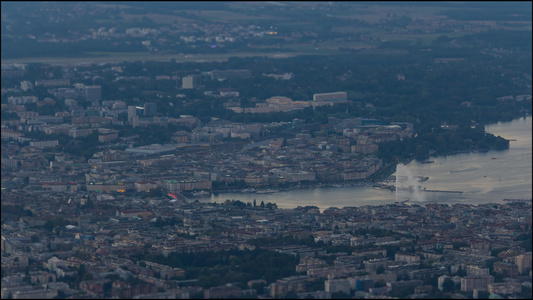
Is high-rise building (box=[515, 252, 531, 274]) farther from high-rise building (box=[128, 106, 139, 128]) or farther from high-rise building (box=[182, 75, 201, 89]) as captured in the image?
high-rise building (box=[182, 75, 201, 89])

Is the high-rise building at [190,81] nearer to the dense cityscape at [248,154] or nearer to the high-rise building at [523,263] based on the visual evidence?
the dense cityscape at [248,154]

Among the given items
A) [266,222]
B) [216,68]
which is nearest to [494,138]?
[266,222]

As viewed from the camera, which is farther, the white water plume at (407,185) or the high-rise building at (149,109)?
the high-rise building at (149,109)

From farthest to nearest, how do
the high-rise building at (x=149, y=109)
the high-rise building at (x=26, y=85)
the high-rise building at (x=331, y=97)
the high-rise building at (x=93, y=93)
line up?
the high-rise building at (x=26, y=85) → the high-rise building at (x=93, y=93) → the high-rise building at (x=331, y=97) → the high-rise building at (x=149, y=109)

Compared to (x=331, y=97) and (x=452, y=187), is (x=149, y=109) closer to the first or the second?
(x=331, y=97)

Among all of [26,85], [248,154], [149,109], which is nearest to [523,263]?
[248,154]

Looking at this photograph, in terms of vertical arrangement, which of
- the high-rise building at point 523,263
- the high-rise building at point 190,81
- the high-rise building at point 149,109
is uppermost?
the high-rise building at point 523,263

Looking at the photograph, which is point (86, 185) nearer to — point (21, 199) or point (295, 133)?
point (21, 199)

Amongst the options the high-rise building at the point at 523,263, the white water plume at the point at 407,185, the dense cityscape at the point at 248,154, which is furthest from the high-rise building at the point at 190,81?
the high-rise building at the point at 523,263
